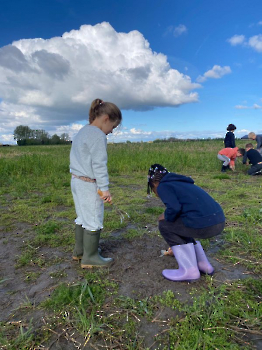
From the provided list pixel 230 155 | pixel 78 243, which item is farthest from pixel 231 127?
pixel 78 243

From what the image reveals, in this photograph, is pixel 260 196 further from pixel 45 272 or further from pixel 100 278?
pixel 45 272

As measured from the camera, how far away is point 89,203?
2.56m

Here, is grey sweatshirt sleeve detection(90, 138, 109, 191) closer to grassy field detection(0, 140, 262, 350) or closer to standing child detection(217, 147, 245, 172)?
grassy field detection(0, 140, 262, 350)

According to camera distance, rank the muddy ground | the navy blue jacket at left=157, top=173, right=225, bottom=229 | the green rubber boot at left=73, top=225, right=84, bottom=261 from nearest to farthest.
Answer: the muddy ground
the navy blue jacket at left=157, top=173, right=225, bottom=229
the green rubber boot at left=73, top=225, right=84, bottom=261

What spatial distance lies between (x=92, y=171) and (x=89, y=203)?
1.07 ft

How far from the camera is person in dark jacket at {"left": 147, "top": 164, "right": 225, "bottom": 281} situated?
234 cm

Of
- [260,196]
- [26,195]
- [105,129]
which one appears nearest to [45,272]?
[105,129]

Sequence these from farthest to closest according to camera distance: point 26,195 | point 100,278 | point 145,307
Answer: point 26,195, point 100,278, point 145,307

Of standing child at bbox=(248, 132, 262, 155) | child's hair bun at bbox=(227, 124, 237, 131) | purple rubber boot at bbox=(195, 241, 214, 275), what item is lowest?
purple rubber boot at bbox=(195, 241, 214, 275)

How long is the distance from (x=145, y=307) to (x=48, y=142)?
53.6 meters

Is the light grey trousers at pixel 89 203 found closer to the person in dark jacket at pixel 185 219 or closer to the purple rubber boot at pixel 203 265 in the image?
the person in dark jacket at pixel 185 219

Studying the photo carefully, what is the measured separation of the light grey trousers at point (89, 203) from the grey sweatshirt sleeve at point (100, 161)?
13cm

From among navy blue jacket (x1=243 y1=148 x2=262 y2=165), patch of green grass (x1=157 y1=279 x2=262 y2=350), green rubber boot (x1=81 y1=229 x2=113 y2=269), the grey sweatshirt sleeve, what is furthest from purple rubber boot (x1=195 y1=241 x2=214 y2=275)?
navy blue jacket (x1=243 y1=148 x2=262 y2=165)

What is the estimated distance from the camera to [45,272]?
8.65ft
